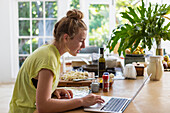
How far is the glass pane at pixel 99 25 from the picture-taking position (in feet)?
29.2

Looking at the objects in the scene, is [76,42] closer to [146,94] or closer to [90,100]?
[90,100]

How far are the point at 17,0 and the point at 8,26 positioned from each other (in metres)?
0.72

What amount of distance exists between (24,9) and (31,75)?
531 centimetres

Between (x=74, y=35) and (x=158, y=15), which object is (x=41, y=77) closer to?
(x=74, y=35)

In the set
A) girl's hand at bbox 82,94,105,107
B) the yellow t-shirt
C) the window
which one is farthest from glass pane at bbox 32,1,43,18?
girl's hand at bbox 82,94,105,107

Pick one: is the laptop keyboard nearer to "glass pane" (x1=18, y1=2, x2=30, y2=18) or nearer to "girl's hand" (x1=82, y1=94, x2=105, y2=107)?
"girl's hand" (x1=82, y1=94, x2=105, y2=107)

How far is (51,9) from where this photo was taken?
257 inches

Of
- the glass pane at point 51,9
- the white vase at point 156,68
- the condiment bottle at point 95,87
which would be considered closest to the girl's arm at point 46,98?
the condiment bottle at point 95,87

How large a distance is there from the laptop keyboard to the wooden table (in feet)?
0.17

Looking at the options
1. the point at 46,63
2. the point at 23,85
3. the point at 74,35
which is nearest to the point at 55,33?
the point at 74,35

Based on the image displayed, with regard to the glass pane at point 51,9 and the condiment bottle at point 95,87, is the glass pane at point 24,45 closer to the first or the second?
the glass pane at point 51,9

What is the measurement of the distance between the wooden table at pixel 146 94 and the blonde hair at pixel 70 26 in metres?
0.50

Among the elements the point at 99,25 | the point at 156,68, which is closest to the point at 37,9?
the point at 99,25

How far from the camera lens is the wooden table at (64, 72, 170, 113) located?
1.55m
